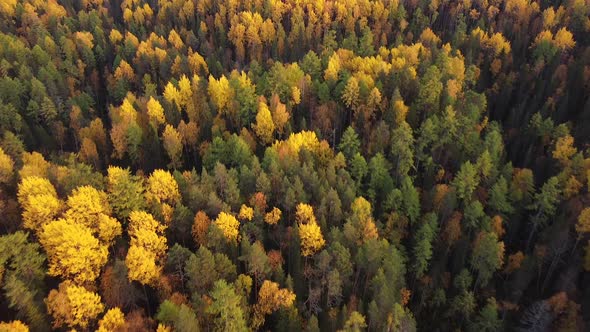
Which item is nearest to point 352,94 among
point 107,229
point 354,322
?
point 354,322

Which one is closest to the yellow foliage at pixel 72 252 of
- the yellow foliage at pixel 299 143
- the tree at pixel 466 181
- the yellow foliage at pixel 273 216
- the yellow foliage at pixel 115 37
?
the yellow foliage at pixel 273 216

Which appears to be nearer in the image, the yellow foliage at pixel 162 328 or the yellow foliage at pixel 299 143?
the yellow foliage at pixel 162 328

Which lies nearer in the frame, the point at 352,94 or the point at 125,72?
the point at 352,94

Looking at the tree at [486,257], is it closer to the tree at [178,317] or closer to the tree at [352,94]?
the tree at [178,317]

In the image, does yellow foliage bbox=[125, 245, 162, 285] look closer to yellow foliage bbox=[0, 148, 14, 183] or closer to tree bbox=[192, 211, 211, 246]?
tree bbox=[192, 211, 211, 246]

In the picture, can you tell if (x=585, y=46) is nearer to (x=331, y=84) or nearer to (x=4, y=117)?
(x=331, y=84)

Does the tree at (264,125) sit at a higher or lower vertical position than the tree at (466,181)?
lower

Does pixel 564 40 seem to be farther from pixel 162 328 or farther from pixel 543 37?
pixel 162 328

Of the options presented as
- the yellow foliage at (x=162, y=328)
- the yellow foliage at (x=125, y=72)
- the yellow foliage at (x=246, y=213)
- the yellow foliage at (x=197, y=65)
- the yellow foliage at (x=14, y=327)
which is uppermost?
the yellow foliage at (x=14, y=327)
